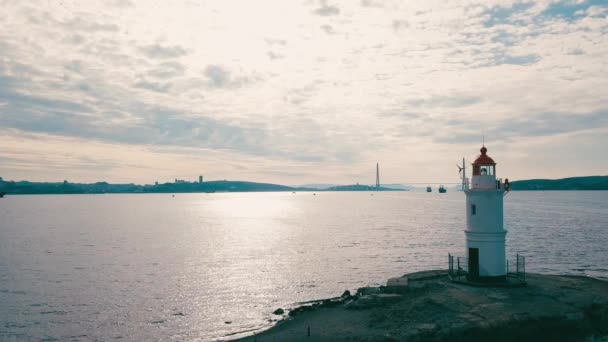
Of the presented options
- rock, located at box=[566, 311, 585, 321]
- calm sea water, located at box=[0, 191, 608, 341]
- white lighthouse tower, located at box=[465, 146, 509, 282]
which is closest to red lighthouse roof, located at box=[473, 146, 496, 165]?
white lighthouse tower, located at box=[465, 146, 509, 282]

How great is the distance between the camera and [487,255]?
32344mm

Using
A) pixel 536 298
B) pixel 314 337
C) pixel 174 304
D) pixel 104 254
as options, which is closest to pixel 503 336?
pixel 536 298

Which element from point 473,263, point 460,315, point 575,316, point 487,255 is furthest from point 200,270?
point 575,316

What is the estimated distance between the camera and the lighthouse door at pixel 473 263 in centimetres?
3269

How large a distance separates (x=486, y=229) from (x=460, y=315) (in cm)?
737

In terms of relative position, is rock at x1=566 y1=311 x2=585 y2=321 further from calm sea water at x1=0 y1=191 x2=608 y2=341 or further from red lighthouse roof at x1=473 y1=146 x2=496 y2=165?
calm sea water at x1=0 y1=191 x2=608 y2=341

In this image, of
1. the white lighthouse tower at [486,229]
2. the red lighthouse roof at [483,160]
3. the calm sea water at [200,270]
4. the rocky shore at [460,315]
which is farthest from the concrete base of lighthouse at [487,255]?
the calm sea water at [200,270]

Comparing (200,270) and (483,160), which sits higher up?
(483,160)

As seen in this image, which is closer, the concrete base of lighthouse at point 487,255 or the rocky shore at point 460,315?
the rocky shore at point 460,315

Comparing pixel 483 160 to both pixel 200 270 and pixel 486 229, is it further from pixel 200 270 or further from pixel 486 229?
pixel 200 270

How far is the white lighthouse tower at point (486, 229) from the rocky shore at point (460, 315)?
1.38m

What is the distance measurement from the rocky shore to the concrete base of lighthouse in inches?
43.1

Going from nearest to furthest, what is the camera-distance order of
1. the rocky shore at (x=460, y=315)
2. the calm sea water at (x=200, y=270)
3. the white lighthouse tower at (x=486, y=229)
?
1. the rocky shore at (x=460, y=315)
2. the white lighthouse tower at (x=486, y=229)
3. the calm sea water at (x=200, y=270)

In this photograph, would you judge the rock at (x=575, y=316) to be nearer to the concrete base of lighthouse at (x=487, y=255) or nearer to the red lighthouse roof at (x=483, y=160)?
the concrete base of lighthouse at (x=487, y=255)
